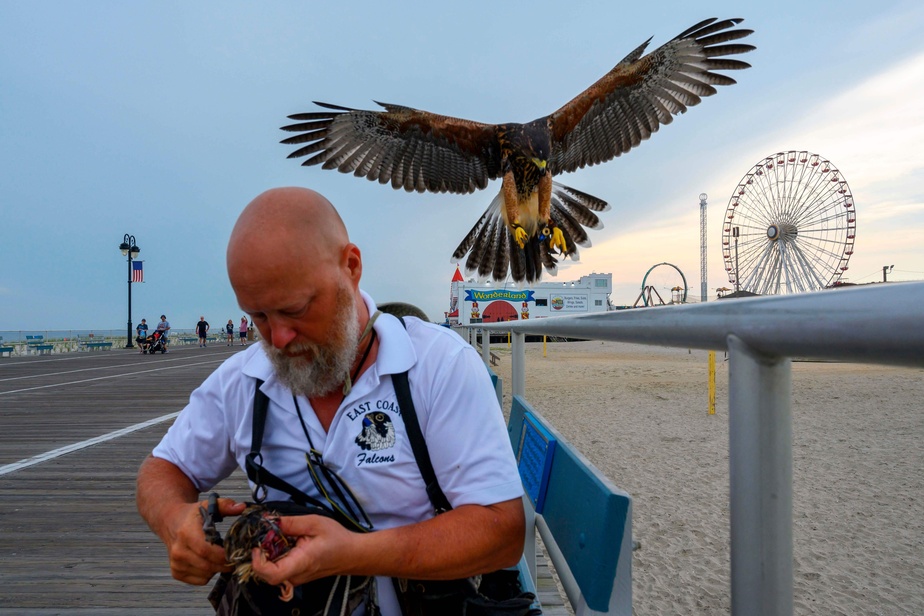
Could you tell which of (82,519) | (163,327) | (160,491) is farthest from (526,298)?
(160,491)

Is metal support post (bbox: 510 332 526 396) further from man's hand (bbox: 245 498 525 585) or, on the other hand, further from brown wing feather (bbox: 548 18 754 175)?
brown wing feather (bbox: 548 18 754 175)

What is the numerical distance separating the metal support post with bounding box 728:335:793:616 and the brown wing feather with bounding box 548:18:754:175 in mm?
6313

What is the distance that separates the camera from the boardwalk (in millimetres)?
2441

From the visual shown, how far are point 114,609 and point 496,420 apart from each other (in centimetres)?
194

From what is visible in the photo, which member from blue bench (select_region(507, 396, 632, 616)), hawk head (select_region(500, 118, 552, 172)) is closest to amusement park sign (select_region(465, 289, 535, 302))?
hawk head (select_region(500, 118, 552, 172))

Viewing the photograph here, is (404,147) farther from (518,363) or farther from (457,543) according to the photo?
(457,543)

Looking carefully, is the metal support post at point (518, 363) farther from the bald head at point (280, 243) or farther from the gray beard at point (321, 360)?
the bald head at point (280, 243)

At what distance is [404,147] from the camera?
7281mm

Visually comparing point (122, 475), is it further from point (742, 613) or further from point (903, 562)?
point (903, 562)

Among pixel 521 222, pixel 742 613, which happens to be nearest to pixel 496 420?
pixel 742 613

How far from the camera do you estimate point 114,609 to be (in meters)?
2.35

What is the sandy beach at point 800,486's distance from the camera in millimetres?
3939

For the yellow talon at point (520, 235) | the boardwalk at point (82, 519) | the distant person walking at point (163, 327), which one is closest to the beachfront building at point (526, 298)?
the distant person walking at point (163, 327)

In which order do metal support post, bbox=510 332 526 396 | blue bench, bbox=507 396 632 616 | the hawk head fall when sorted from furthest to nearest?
the hawk head
metal support post, bbox=510 332 526 396
blue bench, bbox=507 396 632 616
